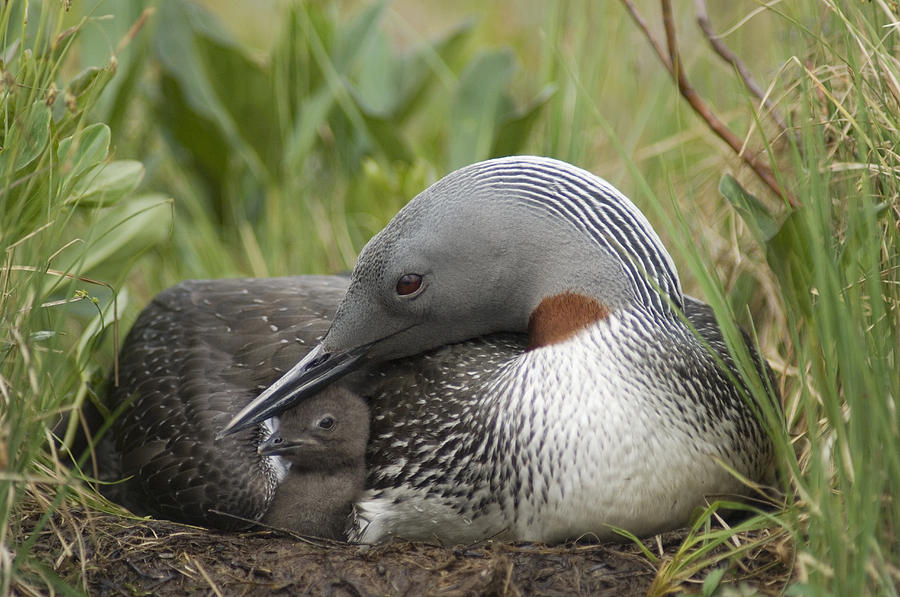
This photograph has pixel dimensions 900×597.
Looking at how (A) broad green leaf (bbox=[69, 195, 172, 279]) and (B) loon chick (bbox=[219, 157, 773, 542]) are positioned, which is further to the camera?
(A) broad green leaf (bbox=[69, 195, 172, 279])

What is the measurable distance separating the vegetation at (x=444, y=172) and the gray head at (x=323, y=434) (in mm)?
604

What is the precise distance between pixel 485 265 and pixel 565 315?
28 cm

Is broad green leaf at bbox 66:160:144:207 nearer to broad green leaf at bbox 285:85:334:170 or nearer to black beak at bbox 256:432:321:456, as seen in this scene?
black beak at bbox 256:432:321:456

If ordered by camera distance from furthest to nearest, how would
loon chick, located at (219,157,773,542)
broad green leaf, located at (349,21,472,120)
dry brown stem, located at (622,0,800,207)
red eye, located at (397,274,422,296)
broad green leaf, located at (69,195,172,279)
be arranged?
broad green leaf, located at (349,21,472,120) < broad green leaf, located at (69,195,172,279) < dry brown stem, located at (622,0,800,207) < red eye, located at (397,274,422,296) < loon chick, located at (219,157,773,542)

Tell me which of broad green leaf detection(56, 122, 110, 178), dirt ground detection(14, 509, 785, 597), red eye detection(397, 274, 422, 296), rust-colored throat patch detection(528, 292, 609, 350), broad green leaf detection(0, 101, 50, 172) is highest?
broad green leaf detection(0, 101, 50, 172)

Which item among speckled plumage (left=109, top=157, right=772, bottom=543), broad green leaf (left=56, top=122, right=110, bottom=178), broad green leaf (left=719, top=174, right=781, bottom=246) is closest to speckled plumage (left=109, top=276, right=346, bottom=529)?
speckled plumage (left=109, top=157, right=772, bottom=543)

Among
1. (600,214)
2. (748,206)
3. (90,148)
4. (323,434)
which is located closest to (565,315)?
(600,214)

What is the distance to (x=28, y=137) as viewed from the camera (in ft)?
9.13

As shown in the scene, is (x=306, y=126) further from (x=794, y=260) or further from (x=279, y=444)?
(x=794, y=260)

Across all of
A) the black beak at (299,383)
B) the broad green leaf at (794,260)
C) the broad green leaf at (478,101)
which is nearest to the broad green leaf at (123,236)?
the black beak at (299,383)

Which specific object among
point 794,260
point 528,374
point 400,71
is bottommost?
point 528,374

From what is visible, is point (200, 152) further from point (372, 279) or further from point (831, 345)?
point (831, 345)

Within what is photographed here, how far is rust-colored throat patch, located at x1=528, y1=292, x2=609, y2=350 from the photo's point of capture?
2941 mm

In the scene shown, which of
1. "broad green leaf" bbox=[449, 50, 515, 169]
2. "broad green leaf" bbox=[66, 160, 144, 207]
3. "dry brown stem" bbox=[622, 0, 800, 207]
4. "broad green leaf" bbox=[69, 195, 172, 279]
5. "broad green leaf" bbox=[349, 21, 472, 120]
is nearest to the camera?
"broad green leaf" bbox=[66, 160, 144, 207]
